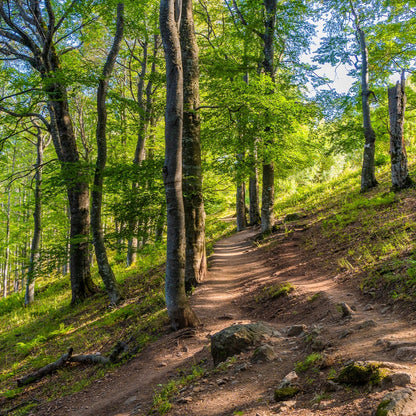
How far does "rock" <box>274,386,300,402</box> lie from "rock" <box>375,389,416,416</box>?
819 millimetres

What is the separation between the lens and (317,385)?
112 inches

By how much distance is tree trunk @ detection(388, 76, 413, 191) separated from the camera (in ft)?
31.9

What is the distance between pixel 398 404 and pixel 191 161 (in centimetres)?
683

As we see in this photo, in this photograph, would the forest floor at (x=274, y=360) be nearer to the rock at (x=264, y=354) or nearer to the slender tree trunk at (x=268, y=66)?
the rock at (x=264, y=354)

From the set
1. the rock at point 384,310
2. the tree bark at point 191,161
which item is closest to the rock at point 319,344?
the rock at point 384,310

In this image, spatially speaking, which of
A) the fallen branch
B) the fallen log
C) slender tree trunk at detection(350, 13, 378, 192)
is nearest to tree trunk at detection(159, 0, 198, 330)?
the fallen branch

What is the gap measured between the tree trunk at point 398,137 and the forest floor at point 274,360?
4253mm

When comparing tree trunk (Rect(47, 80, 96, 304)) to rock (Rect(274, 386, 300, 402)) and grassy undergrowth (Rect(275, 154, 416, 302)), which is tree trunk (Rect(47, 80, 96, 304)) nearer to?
grassy undergrowth (Rect(275, 154, 416, 302))

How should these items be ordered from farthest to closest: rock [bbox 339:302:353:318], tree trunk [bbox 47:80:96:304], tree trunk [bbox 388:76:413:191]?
tree trunk [bbox 47:80:96:304] < tree trunk [bbox 388:76:413:191] < rock [bbox 339:302:353:318]

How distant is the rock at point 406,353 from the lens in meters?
2.75

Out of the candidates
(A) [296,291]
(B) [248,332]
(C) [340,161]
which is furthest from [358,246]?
(C) [340,161]

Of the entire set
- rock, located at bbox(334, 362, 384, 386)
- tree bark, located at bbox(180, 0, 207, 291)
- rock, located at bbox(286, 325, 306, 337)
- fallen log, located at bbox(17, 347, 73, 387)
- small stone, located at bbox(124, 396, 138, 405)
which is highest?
tree bark, located at bbox(180, 0, 207, 291)

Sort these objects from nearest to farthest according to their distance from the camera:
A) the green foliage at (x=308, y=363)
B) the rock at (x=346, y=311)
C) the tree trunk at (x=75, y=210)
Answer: the green foliage at (x=308, y=363) → the rock at (x=346, y=311) → the tree trunk at (x=75, y=210)

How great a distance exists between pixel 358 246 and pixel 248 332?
15.0 ft
